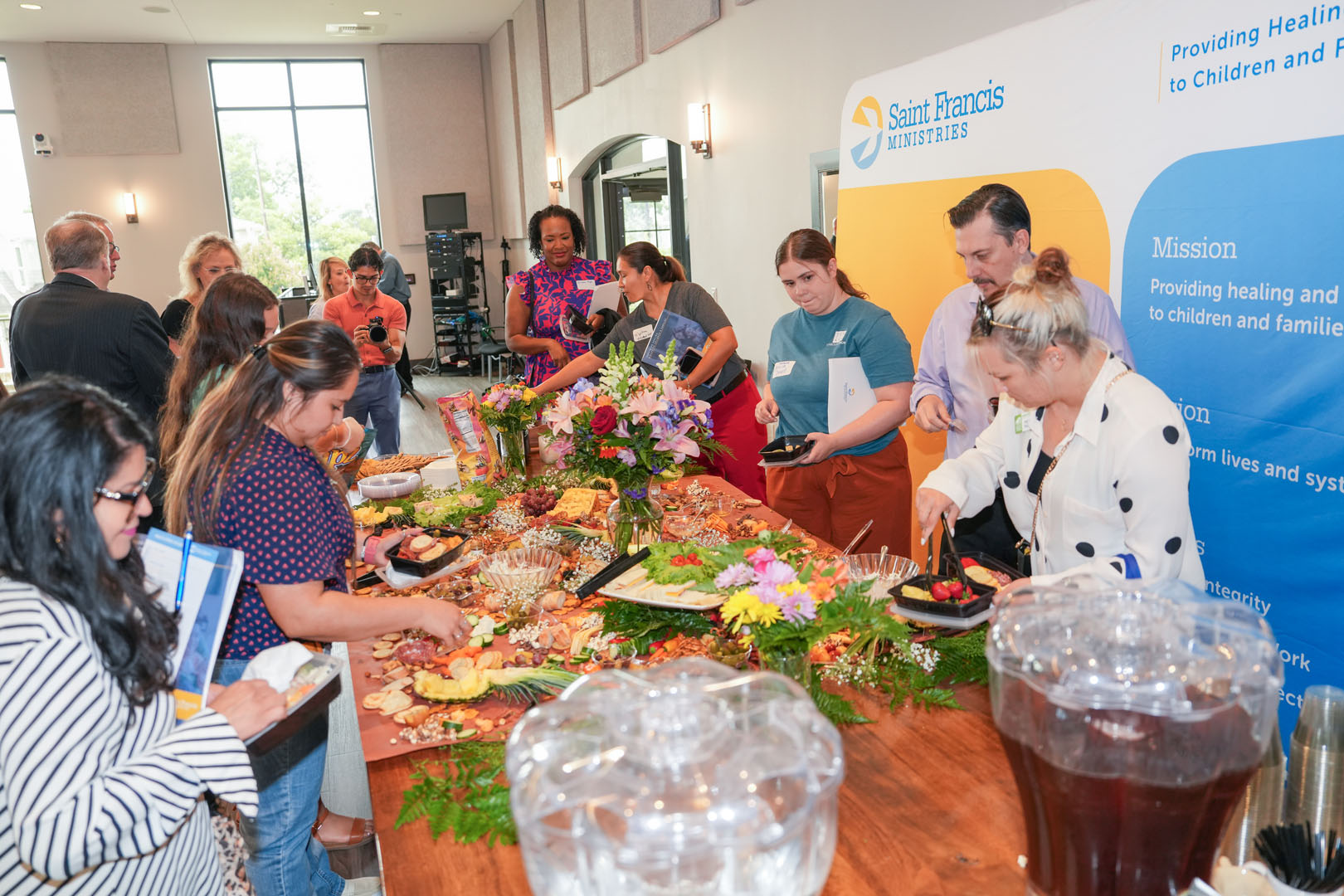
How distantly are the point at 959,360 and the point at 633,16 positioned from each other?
5.23m

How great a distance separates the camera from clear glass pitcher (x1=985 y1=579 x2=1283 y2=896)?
813 millimetres

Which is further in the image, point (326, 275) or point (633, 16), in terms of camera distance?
point (633, 16)

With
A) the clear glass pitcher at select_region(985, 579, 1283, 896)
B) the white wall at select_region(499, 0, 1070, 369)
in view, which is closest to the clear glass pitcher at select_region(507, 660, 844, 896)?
the clear glass pitcher at select_region(985, 579, 1283, 896)

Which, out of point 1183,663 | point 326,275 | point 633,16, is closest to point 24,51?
point 326,275

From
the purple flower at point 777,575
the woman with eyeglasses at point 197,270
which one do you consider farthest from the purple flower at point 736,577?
the woman with eyeglasses at point 197,270

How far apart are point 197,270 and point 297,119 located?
28.1 feet

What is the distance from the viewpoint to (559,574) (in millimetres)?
2176

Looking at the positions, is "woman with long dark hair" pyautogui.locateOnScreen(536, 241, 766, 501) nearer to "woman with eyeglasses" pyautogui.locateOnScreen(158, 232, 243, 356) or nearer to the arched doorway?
"woman with eyeglasses" pyautogui.locateOnScreen(158, 232, 243, 356)

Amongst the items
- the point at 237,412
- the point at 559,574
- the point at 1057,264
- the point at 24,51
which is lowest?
the point at 559,574

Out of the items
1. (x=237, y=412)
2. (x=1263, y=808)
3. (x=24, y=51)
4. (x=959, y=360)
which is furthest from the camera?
(x=24, y=51)

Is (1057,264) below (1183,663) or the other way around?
the other way around

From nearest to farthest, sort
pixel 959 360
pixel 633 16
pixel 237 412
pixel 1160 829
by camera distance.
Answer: pixel 1160 829 → pixel 237 412 → pixel 959 360 → pixel 633 16

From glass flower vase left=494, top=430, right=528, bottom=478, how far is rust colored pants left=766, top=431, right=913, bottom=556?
0.87m

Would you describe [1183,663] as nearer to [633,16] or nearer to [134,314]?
[134,314]
